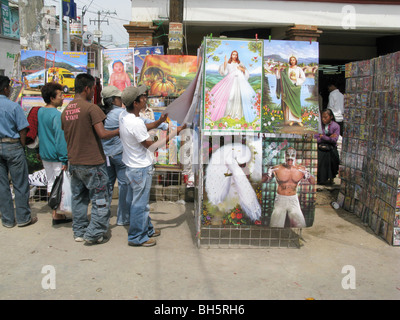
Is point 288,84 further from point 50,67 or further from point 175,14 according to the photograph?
point 50,67

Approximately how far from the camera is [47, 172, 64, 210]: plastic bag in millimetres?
4930

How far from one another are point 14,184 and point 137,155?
1.93 m

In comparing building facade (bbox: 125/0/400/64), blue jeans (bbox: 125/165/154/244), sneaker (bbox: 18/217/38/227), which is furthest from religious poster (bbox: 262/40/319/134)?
building facade (bbox: 125/0/400/64)

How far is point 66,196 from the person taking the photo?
500 centimetres

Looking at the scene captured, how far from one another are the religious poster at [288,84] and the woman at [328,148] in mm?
2784

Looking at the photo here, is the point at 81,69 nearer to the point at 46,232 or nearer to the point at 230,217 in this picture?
the point at 46,232

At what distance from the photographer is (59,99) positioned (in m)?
5.00

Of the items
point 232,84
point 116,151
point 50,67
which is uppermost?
point 50,67

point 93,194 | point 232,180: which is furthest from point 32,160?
point 232,180

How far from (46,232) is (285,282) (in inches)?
120

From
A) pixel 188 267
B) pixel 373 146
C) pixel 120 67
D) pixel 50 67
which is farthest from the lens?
pixel 120 67

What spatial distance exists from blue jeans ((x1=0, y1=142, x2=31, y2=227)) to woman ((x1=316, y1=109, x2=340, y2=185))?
4.84 metres
